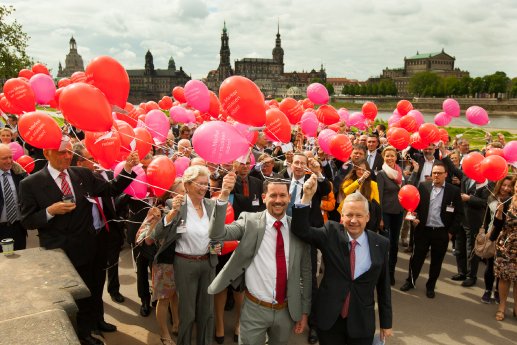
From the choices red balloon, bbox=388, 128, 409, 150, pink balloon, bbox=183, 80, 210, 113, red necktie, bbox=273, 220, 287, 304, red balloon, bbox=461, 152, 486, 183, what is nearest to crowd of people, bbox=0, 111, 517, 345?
red necktie, bbox=273, 220, 287, 304

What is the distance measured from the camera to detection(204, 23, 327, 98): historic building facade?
131750 mm

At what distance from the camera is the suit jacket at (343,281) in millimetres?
2662

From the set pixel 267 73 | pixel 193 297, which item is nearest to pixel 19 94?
pixel 193 297

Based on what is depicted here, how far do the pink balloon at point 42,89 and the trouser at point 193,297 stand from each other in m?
5.33

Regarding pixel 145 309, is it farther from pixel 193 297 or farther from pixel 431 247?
pixel 431 247

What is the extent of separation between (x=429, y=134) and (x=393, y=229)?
211cm

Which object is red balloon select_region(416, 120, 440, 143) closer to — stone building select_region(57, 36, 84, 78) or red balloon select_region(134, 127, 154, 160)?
red balloon select_region(134, 127, 154, 160)

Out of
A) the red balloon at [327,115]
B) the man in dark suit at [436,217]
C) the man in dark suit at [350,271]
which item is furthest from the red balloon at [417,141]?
the man in dark suit at [350,271]

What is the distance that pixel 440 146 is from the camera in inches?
256

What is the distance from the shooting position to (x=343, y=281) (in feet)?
8.79

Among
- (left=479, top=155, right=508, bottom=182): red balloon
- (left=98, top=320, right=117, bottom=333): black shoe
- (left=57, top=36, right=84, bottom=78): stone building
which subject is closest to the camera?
(left=98, top=320, right=117, bottom=333): black shoe

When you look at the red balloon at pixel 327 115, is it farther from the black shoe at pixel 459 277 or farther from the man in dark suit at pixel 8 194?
the man in dark suit at pixel 8 194

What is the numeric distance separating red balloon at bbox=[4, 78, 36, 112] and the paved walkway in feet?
11.2

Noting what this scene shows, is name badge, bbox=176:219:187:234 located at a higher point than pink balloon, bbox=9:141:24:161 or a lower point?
lower
